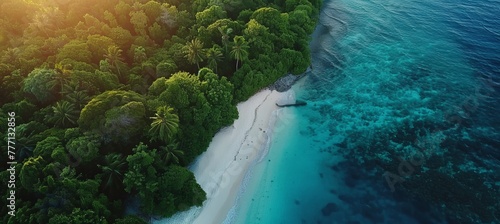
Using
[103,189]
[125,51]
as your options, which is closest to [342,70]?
[125,51]

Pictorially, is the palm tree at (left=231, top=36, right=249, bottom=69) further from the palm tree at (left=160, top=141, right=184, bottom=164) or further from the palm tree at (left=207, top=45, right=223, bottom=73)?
the palm tree at (left=160, top=141, right=184, bottom=164)

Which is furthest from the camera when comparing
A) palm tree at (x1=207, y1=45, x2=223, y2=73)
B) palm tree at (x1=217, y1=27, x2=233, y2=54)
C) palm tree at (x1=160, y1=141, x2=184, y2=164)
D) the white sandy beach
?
palm tree at (x1=217, y1=27, x2=233, y2=54)

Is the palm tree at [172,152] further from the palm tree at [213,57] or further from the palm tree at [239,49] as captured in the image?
the palm tree at [239,49]

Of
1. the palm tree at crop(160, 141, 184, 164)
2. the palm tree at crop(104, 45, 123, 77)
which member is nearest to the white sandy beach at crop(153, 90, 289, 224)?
the palm tree at crop(160, 141, 184, 164)

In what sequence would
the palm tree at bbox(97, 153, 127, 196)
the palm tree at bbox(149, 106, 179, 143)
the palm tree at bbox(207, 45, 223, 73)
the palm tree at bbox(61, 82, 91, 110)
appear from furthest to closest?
the palm tree at bbox(207, 45, 223, 73)
the palm tree at bbox(61, 82, 91, 110)
the palm tree at bbox(149, 106, 179, 143)
the palm tree at bbox(97, 153, 127, 196)

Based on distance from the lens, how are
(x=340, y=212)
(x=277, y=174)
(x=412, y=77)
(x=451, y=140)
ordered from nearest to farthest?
1. (x=340, y=212)
2. (x=277, y=174)
3. (x=451, y=140)
4. (x=412, y=77)

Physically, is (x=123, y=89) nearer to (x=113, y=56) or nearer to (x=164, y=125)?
(x=113, y=56)

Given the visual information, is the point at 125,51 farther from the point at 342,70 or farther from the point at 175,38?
the point at 342,70
